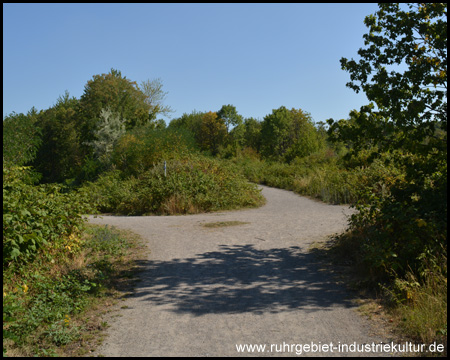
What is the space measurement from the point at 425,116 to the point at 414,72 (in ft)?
2.18

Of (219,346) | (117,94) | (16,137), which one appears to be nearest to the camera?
(219,346)

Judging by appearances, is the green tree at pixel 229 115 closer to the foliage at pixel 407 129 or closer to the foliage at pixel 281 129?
the foliage at pixel 281 129

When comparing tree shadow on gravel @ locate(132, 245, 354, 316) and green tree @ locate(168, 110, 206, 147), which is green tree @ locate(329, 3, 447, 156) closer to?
tree shadow on gravel @ locate(132, 245, 354, 316)

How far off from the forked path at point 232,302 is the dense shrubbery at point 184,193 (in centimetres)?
503

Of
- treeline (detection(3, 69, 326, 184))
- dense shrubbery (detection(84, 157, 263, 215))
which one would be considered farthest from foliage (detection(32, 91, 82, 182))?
dense shrubbery (detection(84, 157, 263, 215))

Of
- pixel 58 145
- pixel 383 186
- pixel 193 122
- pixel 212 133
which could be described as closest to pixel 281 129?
pixel 212 133

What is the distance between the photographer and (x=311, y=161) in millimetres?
29531

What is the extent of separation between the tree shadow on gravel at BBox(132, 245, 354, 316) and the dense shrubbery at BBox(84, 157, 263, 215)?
694cm

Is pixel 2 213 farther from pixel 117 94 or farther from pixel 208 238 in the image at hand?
pixel 117 94

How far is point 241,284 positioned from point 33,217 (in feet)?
10.7

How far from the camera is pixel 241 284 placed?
243 inches

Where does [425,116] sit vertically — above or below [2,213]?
above

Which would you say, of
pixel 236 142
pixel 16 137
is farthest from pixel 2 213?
pixel 236 142

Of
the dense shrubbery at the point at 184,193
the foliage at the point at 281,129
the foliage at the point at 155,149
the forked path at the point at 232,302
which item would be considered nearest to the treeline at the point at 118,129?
the foliage at the point at 281,129
